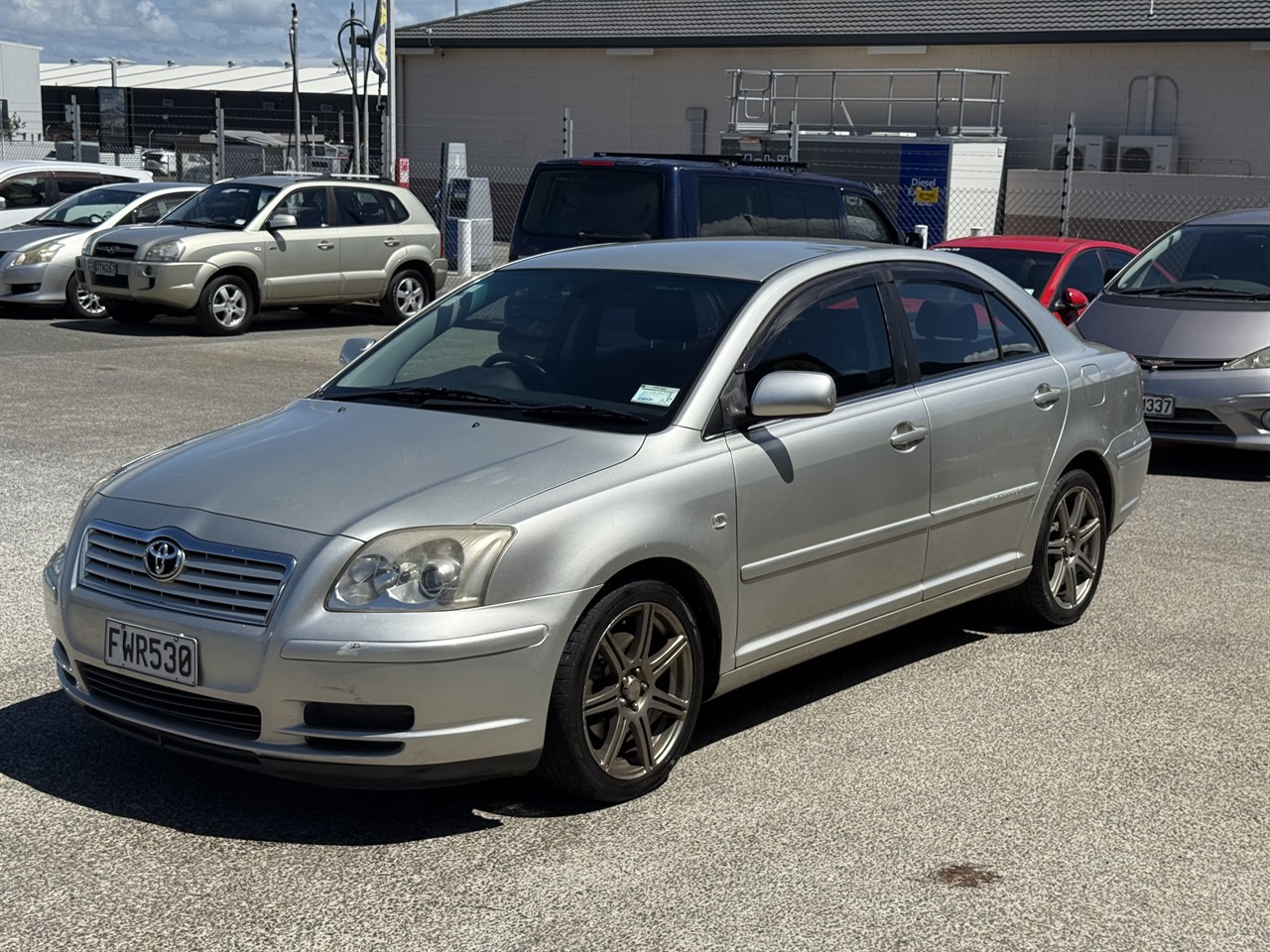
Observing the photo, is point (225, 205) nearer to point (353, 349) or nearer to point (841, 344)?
point (353, 349)

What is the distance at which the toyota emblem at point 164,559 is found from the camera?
170 inches

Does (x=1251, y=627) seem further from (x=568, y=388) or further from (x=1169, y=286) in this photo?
(x=1169, y=286)

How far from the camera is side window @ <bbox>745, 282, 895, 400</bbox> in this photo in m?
5.31

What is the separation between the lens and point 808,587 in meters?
5.18

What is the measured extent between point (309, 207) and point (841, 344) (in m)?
13.4

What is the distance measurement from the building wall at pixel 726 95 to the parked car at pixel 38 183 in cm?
1613

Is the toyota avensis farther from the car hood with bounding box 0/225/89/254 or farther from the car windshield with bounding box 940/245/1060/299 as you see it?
the car hood with bounding box 0/225/89/254

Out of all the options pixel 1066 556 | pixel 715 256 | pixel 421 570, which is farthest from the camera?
pixel 1066 556

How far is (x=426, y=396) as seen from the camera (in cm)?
531

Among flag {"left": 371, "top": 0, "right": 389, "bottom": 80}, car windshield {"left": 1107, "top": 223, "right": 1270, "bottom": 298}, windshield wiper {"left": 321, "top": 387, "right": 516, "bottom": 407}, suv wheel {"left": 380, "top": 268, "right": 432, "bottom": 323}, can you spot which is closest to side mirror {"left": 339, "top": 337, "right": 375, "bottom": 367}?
windshield wiper {"left": 321, "top": 387, "right": 516, "bottom": 407}

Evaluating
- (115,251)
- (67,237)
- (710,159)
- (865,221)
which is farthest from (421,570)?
(67,237)

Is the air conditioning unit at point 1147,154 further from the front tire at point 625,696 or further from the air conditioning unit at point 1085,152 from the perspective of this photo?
the front tire at point 625,696

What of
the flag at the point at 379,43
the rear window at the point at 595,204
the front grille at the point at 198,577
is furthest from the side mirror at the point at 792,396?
the flag at the point at 379,43

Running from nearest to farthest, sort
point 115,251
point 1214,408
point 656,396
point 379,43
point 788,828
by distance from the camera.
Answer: point 788,828
point 656,396
point 1214,408
point 115,251
point 379,43
